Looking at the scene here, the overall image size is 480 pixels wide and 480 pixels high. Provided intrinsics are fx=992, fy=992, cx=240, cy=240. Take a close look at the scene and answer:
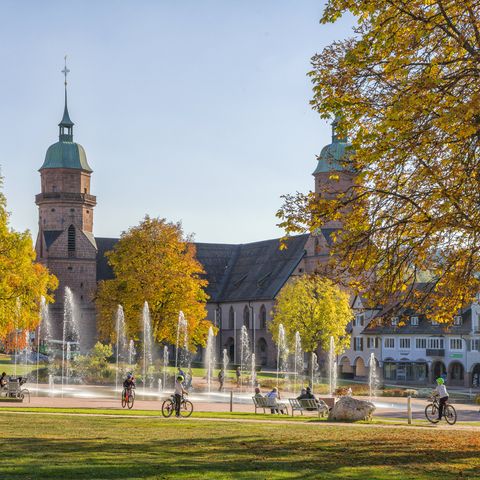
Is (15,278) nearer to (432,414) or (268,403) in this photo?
(268,403)

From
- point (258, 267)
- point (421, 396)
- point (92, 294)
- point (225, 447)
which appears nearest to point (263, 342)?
point (258, 267)

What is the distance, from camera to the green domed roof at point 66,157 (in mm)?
106500

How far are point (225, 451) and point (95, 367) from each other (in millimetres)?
45897

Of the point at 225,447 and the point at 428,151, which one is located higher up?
the point at 428,151

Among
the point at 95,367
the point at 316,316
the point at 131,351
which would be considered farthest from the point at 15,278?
the point at 316,316

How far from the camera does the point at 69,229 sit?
10588 cm

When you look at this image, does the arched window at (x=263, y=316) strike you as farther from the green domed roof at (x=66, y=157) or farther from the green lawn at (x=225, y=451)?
the green lawn at (x=225, y=451)

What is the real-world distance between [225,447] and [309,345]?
58260mm

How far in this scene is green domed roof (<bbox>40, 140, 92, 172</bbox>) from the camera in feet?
349

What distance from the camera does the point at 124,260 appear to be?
72.6 m

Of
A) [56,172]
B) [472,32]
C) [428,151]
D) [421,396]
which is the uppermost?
[56,172]

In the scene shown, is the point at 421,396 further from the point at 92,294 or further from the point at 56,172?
the point at 56,172

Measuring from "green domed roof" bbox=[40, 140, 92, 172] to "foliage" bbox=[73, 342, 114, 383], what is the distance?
41.0 m

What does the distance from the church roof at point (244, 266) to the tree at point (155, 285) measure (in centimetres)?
3144
